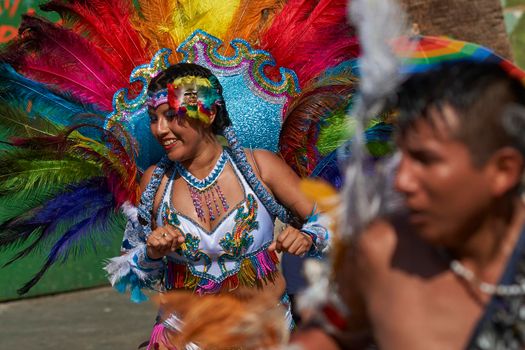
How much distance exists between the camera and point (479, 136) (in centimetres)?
210

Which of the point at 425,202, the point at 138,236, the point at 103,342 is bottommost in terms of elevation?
→ the point at 103,342

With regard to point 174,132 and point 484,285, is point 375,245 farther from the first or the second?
point 174,132

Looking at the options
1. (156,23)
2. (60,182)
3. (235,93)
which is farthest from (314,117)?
(60,182)

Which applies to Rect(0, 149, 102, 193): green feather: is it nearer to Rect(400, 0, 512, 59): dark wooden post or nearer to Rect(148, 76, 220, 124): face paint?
Rect(148, 76, 220, 124): face paint

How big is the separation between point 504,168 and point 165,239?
2224mm

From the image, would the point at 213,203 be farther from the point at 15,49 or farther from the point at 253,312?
the point at 253,312

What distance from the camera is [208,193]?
445 centimetres

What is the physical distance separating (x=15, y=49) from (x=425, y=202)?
3308 millimetres

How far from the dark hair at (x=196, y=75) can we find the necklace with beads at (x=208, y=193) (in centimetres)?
20

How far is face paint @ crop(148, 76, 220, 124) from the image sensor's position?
4367mm

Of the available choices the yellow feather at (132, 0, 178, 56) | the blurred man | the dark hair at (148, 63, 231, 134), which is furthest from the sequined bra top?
the blurred man

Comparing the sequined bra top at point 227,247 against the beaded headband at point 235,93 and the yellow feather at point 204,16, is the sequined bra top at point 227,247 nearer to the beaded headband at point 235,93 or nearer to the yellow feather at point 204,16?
the beaded headband at point 235,93

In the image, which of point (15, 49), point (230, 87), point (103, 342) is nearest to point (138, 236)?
point (230, 87)

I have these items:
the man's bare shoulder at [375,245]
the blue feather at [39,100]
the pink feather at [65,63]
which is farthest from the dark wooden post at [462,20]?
the man's bare shoulder at [375,245]
